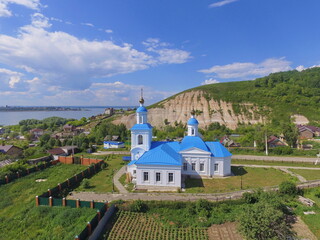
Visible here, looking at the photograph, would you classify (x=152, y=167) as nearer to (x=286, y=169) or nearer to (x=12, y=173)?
(x=12, y=173)

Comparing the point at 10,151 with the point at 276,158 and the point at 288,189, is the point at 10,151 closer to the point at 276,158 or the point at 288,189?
the point at 288,189

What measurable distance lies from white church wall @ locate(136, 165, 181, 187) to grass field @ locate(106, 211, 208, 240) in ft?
21.3

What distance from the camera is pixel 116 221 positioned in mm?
16578

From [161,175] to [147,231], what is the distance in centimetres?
829

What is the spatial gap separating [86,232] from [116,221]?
2924mm

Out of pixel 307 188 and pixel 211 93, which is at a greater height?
pixel 211 93

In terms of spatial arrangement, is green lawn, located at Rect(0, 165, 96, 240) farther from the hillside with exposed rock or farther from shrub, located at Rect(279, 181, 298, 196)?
the hillside with exposed rock

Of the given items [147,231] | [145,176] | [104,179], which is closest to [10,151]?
[104,179]

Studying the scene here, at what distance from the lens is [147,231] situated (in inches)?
602

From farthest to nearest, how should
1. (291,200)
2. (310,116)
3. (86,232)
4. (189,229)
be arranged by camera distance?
1. (310,116)
2. (291,200)
3. (189,229)
4. (86,232)

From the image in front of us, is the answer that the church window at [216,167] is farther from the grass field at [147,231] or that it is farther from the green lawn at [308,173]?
the green lawn at [308,173]

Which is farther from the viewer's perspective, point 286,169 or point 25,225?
point 286,169

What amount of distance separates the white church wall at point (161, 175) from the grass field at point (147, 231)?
6479 mm

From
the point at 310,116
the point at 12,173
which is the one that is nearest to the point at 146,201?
the point at 12,173
